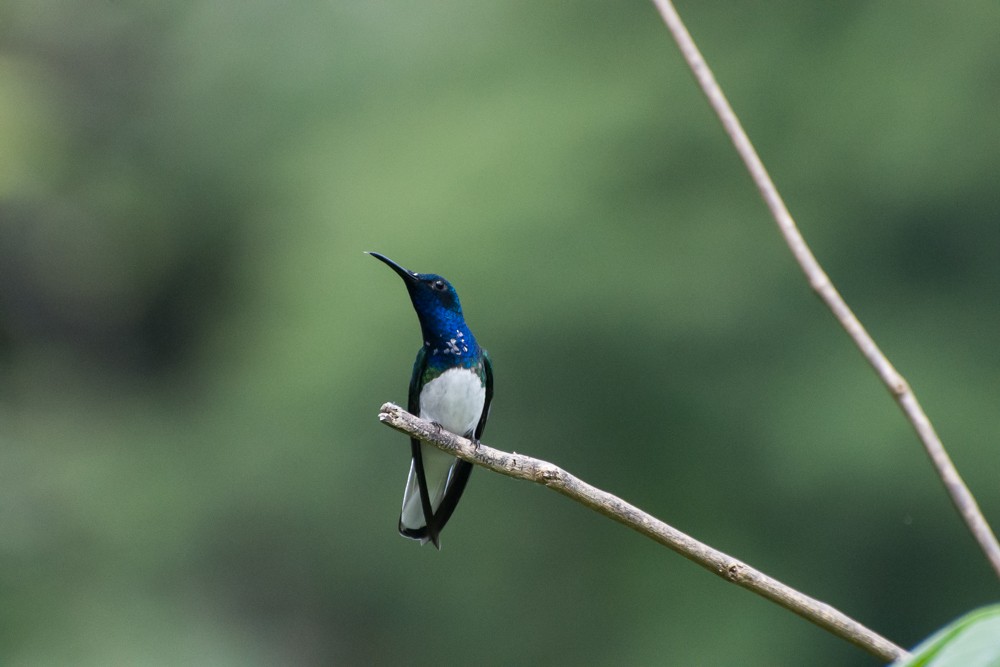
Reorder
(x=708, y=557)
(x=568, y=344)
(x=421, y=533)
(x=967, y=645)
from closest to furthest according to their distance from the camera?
(x=967, y=645) → (x=708, y=557) → (x=421, y=533) → (x=568, y=344)

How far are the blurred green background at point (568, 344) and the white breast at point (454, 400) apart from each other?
3.60 m

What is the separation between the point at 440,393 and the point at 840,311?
280cm

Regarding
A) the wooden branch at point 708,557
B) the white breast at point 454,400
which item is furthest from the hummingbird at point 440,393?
Answer: the wooden branch at point 708,557

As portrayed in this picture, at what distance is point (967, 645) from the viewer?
66cm

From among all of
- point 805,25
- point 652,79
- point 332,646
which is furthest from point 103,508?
point 805,25

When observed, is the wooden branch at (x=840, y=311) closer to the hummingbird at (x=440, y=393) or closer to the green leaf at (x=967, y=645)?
the green leaf at (x=967, y=645)

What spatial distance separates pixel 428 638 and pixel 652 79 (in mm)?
4791

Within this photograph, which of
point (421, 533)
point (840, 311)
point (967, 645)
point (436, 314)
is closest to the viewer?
point (967, 645)

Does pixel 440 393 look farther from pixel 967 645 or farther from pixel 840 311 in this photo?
pixel 967 645

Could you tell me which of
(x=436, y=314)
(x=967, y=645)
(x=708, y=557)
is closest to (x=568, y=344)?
(x=436, y=314)

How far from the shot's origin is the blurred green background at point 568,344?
7676mm

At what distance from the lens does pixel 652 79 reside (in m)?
9.02

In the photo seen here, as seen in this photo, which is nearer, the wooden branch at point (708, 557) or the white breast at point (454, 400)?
the wooden branch at point (708, 557)

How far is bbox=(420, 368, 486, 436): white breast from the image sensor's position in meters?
3.91
